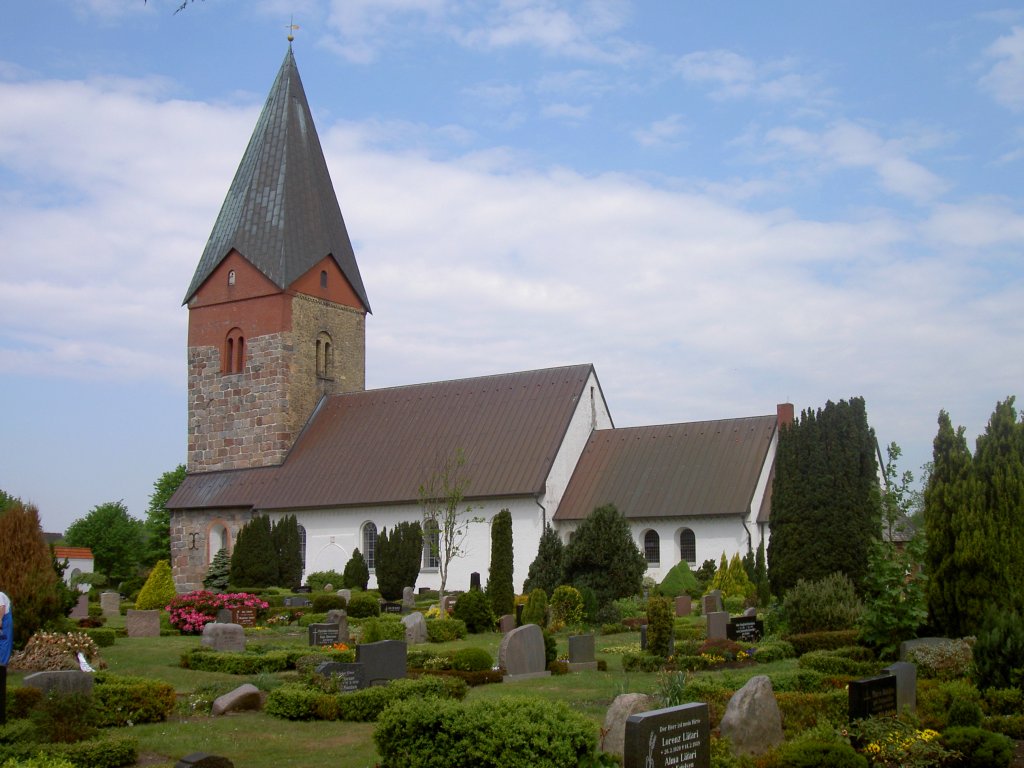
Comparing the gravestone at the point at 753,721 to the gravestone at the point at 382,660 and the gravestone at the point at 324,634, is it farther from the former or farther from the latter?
the gravestone at the point at 324,634

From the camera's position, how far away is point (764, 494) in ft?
93.4

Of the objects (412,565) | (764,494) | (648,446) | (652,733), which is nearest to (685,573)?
(764,494)

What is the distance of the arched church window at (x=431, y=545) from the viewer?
29234 millimetres

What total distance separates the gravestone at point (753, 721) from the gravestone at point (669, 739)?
1240mm

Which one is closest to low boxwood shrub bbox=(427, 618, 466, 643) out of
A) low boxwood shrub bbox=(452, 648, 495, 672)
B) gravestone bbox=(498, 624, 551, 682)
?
gravestone bbox=(498, 624, 551, 682)

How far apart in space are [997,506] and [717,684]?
5008 mm

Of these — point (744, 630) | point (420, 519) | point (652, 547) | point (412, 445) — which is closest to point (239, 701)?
point (744, 630)

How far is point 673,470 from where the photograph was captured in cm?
3008

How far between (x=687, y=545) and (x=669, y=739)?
73.6 ft

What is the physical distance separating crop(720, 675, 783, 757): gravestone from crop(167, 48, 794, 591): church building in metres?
19.1

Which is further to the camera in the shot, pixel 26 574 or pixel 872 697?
pixel 26 574

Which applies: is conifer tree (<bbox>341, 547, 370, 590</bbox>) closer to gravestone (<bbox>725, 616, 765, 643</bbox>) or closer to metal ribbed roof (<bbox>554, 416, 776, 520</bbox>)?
metal ribbed roof (<bbox>554, 416, 776, 520</bbox>)

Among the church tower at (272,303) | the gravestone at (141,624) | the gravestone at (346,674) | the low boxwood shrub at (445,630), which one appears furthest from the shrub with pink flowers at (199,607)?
the church tower at (272,303)

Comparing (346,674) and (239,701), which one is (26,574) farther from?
(346,674)
